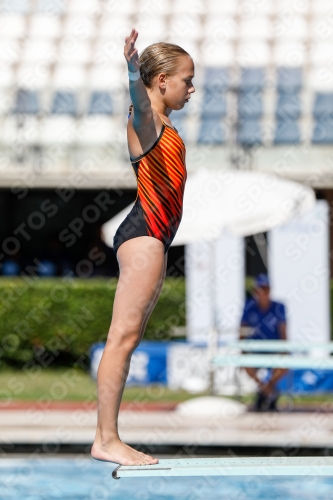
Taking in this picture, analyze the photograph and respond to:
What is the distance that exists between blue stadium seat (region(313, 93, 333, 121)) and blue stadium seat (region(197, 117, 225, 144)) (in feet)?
5.51

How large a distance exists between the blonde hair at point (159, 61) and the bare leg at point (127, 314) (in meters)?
0.59

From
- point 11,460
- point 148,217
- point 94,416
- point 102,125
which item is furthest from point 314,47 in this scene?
point 148,217

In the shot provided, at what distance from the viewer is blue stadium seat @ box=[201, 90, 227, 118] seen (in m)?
18.3

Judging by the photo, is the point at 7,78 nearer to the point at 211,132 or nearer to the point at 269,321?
the point at 211,132

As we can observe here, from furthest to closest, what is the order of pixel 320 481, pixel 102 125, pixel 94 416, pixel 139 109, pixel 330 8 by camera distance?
1. pixel 330 8
2. pixel 102 125
3. pixel 94 416
4. pixel 320 481
5. pixel 139 109

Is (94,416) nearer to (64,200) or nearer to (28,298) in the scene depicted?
(28,298)

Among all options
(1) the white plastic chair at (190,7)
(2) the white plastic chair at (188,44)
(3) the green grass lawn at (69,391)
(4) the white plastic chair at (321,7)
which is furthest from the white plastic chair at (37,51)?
(3) the green grass lawn at (69,391)

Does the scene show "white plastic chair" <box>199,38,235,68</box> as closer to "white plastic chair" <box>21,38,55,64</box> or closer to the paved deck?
"white plastic chair" <box>21,38,55,64</box>

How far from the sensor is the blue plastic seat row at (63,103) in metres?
18.5

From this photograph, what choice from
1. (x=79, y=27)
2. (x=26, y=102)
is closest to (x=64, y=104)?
(x=26, y=102)

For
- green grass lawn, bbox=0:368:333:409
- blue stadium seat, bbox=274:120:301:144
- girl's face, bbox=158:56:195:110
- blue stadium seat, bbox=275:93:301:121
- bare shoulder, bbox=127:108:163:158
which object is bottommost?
green grass lawn, bbox=0:368:333:409

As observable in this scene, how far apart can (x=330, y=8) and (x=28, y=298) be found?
880cm

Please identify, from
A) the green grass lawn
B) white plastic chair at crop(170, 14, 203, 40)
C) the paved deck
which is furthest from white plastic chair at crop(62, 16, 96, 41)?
the paved deck

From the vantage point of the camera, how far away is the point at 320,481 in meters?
9.41
